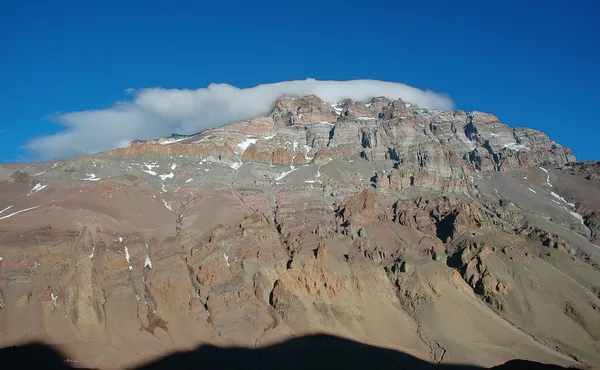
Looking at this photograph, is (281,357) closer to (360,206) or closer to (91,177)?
(360,206)

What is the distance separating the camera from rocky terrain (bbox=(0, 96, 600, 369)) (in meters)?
113

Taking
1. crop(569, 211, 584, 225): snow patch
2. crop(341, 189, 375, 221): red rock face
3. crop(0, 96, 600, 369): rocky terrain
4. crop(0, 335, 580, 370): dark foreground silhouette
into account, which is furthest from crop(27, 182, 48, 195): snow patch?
crop(569, 211, 584, 225): snow patch

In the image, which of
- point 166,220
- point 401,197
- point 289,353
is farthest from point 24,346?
point 401,197

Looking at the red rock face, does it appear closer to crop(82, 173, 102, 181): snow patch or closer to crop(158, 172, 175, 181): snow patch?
crop(158, 172, 175, 181): snow patch

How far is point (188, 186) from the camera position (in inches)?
7156

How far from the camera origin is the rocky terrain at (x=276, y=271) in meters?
113

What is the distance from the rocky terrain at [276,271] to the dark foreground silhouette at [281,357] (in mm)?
3063

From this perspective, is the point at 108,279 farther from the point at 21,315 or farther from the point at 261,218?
the point at 261,218

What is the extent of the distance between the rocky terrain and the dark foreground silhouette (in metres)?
3.06

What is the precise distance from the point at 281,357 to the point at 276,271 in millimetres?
32253

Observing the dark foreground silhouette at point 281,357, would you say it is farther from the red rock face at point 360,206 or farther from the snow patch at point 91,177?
the snow patch at point 91,177

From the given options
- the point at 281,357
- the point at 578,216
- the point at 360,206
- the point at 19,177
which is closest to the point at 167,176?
the point at 19,177

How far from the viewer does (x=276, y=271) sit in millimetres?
137625

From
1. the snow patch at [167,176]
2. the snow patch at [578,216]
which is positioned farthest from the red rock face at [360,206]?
the snow patch at [578,216]
